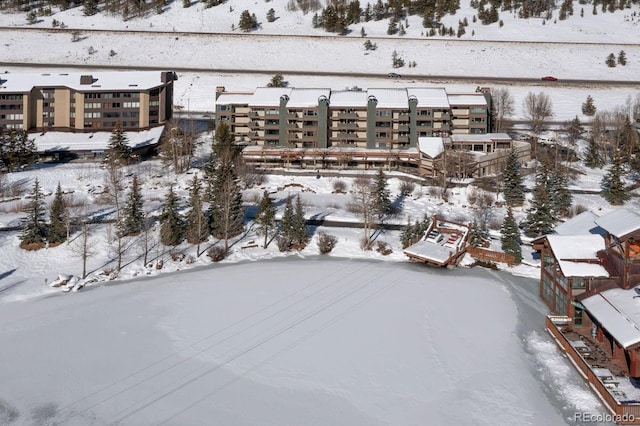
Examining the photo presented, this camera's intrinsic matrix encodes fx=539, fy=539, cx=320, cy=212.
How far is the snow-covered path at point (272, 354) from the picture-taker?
1967 centimetres

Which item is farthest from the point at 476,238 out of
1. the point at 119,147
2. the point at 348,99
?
the point at 119,147

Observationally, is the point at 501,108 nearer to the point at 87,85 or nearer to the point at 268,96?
the point at 268,96

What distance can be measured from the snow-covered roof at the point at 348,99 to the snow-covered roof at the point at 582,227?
34690 mm

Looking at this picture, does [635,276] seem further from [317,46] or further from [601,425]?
[317,46]

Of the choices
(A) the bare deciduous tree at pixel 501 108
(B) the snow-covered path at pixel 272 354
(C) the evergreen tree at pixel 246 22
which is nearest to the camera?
(B) the snow-covered path at pixel 272 354

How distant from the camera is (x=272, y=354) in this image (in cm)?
2350

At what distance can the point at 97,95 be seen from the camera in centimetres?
6456

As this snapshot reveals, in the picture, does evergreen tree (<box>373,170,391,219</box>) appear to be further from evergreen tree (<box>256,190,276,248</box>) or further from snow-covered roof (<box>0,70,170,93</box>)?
snow-covered roof (<box>0,70,170,93</box>)

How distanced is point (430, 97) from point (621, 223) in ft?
134

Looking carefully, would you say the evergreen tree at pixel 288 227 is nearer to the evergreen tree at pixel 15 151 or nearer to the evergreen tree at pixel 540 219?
the evergreen tree at pixel 540 219

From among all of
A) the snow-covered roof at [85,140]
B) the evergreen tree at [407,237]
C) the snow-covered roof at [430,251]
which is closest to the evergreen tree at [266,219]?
the evergreen tree at [407,237]

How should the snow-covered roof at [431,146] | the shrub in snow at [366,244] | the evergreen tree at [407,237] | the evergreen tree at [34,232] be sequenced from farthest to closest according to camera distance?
the snow-covered roof at [431,146] < the evergreen tree at [407,237] < the shrub in snow at [366,244] < the evergreen tree at [34,232]

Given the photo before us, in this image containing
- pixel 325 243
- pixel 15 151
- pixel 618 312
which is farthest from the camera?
pixel 15 151
